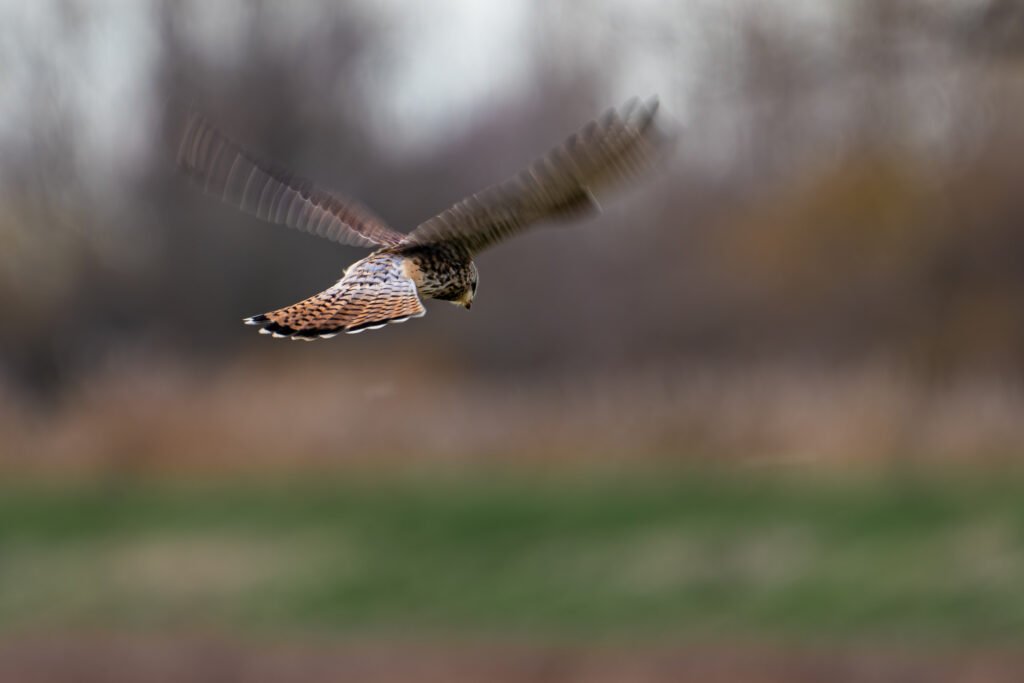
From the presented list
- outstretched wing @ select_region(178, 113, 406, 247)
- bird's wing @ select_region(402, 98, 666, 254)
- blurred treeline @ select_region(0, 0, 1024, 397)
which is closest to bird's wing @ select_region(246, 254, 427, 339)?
bird's wing @ select_region(402, 98, 666, 254)

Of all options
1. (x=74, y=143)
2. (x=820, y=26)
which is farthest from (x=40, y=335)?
(x=820, y=26)

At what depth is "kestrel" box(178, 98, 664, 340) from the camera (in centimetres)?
340

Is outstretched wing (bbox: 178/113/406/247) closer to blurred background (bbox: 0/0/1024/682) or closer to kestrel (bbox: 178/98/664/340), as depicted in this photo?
kestrel (bbox: 178/98/664/340)

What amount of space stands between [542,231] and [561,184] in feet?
79.4

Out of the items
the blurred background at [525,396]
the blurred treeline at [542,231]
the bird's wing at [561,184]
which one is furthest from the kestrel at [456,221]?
the blurred treeline at [542,231]

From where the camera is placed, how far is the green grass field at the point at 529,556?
20.2 meters

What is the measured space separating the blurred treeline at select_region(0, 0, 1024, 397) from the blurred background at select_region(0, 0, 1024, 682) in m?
0.07

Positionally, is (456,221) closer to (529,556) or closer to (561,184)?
(561,184)

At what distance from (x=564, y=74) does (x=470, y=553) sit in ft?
32.9

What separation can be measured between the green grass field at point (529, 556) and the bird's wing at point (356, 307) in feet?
52.7

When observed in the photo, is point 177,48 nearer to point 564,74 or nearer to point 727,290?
point 564,74

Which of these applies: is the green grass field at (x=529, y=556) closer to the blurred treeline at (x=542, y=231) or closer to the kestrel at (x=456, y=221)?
the blurred treeline at (x=542, y=231)

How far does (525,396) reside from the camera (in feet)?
82.8

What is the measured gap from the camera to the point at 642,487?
23.3m
